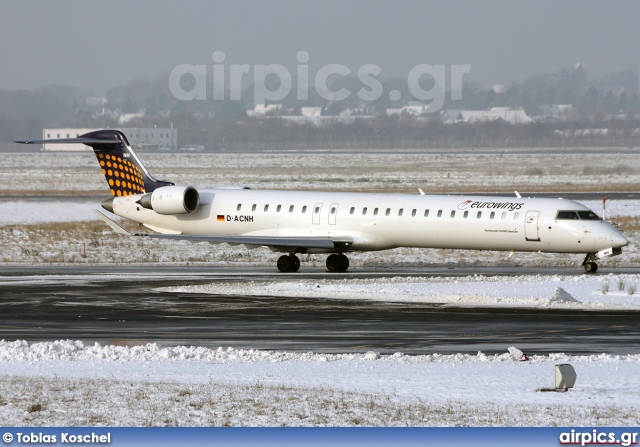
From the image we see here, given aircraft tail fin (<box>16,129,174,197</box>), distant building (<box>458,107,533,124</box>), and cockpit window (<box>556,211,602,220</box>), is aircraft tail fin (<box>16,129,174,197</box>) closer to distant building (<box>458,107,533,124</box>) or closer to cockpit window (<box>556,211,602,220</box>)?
cockpit window (<box>556,211,602,220</box>)

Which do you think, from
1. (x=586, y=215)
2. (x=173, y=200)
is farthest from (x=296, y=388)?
(x=173, y=200)

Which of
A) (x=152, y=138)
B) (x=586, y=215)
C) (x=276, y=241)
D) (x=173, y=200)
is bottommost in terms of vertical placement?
(x=276, y=241)

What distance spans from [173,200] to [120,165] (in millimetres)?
3118

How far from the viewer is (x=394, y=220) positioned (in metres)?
30.2

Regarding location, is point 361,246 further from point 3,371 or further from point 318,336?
point 3,371

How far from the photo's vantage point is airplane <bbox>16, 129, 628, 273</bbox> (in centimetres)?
2872

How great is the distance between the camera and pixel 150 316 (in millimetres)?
20828

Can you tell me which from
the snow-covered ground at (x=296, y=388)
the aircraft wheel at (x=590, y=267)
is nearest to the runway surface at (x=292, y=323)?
the snow-covered ground at (x=296, y=388)

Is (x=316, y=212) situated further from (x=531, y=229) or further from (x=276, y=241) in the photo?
(x=531, y=229)

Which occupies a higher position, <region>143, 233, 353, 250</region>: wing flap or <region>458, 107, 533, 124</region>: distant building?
<region>458, 107, 533, 124</region>: distant building

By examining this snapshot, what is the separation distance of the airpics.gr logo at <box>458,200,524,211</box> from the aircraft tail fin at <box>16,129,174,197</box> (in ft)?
32.9

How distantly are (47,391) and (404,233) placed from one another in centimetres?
1869

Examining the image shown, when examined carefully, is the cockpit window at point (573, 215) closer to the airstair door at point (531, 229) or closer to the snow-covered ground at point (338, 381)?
the airstair door at point (531, 229)

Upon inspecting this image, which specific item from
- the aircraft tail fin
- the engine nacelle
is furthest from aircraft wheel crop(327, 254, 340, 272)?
the aircraft tail fin
